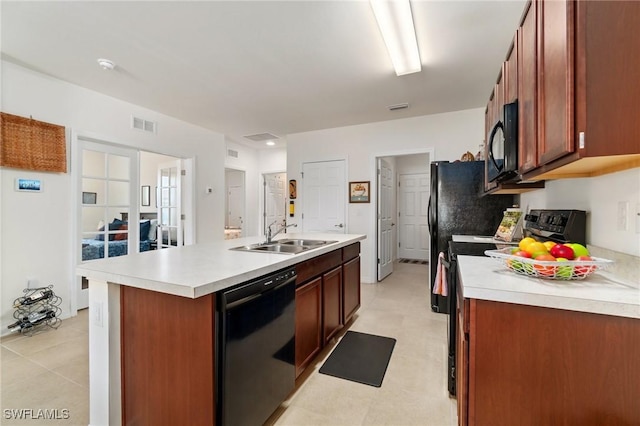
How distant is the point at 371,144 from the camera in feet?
15.3

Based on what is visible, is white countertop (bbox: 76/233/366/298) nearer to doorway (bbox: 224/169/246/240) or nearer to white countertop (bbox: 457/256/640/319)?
white countertop (bbox: 457/256/640/319)

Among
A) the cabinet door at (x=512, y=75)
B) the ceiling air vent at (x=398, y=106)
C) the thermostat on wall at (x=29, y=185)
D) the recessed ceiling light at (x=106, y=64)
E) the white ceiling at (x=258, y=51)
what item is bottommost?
the thermostat on wall at (x=29, y=185)

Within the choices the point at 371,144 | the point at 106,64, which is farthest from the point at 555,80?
the point at 371,144

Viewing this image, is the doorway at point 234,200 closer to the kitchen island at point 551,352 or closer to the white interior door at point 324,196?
the white interior door at point 324,196

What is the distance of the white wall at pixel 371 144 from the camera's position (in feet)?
13.5

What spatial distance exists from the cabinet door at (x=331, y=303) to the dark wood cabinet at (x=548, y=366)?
1.37 metres

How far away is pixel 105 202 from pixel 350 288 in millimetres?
3170

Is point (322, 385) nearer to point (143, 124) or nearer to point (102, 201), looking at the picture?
point (102, 201)

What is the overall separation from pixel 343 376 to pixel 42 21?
3420 mm

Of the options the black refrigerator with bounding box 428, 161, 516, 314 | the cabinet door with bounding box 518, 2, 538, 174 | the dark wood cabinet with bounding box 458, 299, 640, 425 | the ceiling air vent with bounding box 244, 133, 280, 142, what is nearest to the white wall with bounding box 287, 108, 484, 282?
the ceiling air vent with bounding box 244, 133, 280, 142

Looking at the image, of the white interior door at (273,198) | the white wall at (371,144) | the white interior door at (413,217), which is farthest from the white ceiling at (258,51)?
the white interior door at (273,198)

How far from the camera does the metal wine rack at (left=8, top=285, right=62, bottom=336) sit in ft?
→ 8.87

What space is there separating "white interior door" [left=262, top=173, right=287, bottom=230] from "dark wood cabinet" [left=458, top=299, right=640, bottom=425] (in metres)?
5.98

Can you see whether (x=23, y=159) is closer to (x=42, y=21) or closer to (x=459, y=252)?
(x=42, y=21)
